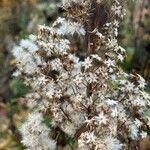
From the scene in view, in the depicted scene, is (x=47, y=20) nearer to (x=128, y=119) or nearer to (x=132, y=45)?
(x=132, y=45)

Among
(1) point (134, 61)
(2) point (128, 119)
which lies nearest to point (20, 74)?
(2) point (128, 119)

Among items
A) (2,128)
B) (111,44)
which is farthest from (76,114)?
(2,128)

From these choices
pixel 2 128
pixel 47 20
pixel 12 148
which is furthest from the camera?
pixel 47 20

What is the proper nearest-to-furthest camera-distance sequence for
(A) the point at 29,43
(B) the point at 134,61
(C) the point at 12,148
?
(A) the point at 29,43 → (C) the point at 12,148 → (B) the point at 134,61

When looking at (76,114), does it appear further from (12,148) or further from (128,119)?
(12,148)

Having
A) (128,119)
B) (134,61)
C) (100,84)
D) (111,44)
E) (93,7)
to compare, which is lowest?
(128,119)

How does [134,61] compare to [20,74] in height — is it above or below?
above

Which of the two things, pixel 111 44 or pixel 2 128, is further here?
pixel 2 128
